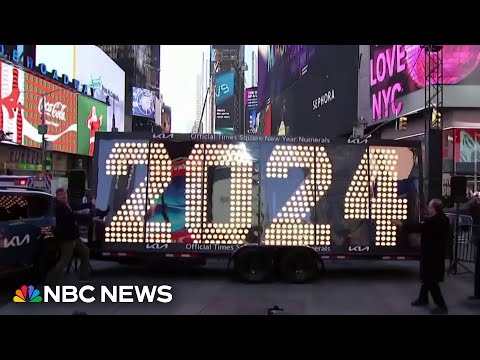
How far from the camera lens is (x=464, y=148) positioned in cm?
2544

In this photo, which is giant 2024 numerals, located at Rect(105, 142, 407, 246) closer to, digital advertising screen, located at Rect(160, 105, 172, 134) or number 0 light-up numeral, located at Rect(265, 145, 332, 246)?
number 0 light-up numeral, located at Rect(265, 145, 332, 246)

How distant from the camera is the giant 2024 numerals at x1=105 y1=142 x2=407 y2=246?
9.38 meters

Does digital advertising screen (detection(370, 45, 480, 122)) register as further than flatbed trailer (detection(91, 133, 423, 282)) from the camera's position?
Yes

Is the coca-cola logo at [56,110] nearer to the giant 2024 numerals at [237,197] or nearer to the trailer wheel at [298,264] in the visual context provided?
the giant 2024 numerals at [237,197]

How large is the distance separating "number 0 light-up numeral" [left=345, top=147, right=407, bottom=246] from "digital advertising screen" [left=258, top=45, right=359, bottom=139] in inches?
810

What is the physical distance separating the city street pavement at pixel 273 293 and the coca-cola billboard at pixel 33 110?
89.0ft

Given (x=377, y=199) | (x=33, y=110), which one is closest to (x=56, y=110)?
(x=33, y=110)

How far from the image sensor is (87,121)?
5078 cm

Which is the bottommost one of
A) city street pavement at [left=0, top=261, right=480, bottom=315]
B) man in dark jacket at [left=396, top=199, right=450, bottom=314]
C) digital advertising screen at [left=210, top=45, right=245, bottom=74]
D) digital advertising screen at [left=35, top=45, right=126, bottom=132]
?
city street pavement at [left=0, top=261, right=480, bottom=315]

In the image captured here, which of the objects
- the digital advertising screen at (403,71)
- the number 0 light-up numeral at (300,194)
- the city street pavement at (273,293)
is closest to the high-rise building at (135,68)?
the digital advertising screen at (403,71)

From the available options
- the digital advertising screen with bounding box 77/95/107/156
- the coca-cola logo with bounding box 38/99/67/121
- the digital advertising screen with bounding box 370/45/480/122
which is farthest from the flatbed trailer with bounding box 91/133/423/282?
the digital advertising screen with bounding box 77/95/107/156

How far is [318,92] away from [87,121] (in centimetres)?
2255

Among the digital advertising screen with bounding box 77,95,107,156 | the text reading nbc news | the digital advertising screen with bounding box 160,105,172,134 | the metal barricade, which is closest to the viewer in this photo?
the text reading nbc news
